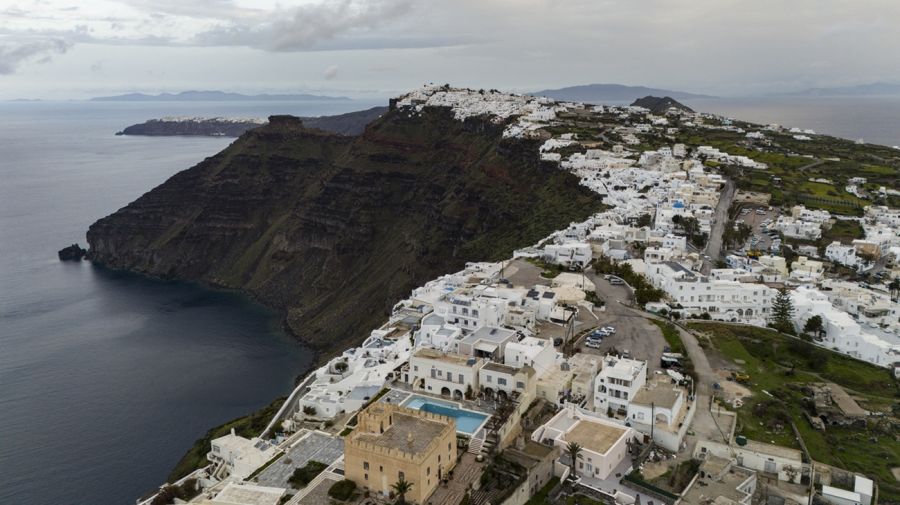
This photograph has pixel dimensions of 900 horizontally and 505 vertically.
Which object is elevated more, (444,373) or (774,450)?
(444,373)

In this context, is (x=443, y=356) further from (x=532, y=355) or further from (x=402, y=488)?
(x=402, y=488)

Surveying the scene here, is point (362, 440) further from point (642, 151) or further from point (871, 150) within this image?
point (871, 150)

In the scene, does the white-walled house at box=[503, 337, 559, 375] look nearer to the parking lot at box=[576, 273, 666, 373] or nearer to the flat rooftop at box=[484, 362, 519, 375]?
the flat rooftop at box=[484, 362, 519, 375]

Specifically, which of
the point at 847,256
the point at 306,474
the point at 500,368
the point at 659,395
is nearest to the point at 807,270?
the point at 847,256

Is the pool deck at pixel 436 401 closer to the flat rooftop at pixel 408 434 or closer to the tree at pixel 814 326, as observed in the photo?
the flat rooftop at pixel 408 434

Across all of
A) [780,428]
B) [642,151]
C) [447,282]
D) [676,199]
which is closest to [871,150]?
[642,151]

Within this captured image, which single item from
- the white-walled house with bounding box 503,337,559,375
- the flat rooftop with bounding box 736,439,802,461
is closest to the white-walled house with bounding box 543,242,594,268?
the white-walled house with bounding box 503,337,559,375

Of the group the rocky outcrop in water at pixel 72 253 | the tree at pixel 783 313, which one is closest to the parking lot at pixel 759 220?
the tree at pixel 783 313
